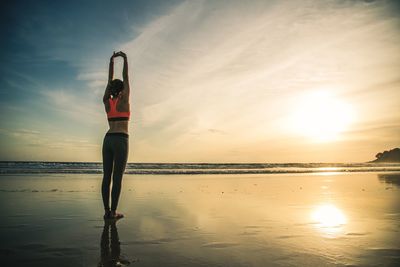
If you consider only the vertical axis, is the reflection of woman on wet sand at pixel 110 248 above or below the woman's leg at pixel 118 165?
below

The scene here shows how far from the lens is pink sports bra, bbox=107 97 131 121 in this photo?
5988 mm

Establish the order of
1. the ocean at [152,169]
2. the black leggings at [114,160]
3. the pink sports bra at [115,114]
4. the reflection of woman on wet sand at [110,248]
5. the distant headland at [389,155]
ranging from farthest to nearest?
the distant headland at [389,155]
the ocean at [152,169]
the pink sports bra at [115,114]
the black leggings at [114,160]
the reflection of woman on wet sand at [110,248]

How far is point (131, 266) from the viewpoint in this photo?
2881 millimetres

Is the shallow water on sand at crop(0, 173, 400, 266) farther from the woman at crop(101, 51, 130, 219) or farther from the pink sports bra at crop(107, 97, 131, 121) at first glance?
the pink sports bra at crop(107, 97, 131, 121)

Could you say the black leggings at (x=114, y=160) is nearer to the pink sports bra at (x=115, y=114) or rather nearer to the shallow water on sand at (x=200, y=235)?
the pink sports bra at (x=115, y=114)

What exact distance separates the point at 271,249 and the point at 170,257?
125 centimetres

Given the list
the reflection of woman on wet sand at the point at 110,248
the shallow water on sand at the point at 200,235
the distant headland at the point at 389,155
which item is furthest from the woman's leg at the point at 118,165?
the distant headland at the point at 389,155

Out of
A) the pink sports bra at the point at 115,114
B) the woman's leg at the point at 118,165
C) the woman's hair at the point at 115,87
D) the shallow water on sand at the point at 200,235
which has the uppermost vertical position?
the woman's hair at the point at 115,87

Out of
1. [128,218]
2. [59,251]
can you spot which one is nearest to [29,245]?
[59,251]

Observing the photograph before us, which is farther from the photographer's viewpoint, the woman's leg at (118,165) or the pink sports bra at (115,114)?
the pink sports bra at (115,114)

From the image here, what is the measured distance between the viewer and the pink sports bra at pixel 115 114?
5988 millimetres

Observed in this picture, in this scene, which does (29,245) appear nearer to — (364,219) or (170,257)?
Answer: (170,257)

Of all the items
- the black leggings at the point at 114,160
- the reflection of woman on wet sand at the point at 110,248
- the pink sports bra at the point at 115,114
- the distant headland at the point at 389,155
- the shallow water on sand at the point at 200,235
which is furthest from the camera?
the distant headland at the point at 389,155

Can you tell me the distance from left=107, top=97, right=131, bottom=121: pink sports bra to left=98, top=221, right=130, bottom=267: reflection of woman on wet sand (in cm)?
208
